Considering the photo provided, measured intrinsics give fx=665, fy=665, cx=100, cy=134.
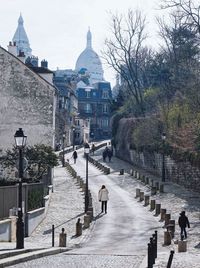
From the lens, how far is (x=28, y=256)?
20.5m

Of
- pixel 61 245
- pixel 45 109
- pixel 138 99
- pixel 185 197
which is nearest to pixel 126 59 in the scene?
pixel 138 99

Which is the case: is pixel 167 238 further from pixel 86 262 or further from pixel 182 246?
pixel 86 262

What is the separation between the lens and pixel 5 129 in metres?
52.3

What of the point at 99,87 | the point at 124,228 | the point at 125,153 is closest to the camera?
the point at 124,228

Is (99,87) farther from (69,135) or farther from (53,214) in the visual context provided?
(53,214)

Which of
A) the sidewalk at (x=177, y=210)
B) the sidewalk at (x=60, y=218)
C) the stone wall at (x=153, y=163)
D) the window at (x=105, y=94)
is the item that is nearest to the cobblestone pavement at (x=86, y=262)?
the sidewalk at (x=177, y=210)

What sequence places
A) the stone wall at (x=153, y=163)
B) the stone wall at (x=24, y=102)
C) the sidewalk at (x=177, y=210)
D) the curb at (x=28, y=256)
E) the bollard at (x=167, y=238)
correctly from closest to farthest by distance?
1. the curb at (x=28, y=256)
2. the sidewalk at (x=177, y=210)
3. the bollard at (x=167, y=238)
4. the stone wall at (x=153, y=163)
5. the stone wall at (x=24, y=102)

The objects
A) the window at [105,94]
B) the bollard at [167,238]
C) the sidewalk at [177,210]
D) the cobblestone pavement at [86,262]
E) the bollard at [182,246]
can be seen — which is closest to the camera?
the cobblestone pavement at [86,262]

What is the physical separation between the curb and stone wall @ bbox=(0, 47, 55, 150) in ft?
92.8

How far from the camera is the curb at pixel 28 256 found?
1890 centimetres

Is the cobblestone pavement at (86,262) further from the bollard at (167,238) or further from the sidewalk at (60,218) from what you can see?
the bollard at (167,238)

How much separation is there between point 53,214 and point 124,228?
6.08m

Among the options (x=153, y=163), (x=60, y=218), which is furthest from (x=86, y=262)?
(x=153, y=163)

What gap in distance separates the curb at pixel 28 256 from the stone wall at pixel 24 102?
28.3 metres
